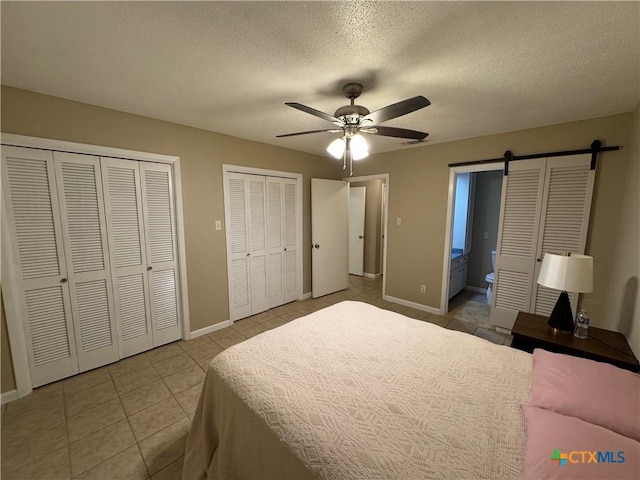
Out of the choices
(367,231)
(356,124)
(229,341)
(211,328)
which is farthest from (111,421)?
(367,231)

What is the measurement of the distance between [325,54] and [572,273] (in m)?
2.10

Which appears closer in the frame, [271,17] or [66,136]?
[271,17]

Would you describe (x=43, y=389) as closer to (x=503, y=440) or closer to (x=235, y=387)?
(x=235, y=387)

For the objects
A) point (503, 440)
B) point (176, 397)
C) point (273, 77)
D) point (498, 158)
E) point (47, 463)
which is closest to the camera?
point (503, 440)

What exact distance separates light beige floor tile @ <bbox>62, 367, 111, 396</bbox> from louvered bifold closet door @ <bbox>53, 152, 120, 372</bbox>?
0.22 feet

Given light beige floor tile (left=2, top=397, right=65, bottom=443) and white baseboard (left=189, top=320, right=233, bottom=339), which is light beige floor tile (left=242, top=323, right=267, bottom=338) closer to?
white baseboard (left=189, top=320, right=233, bottom=339)

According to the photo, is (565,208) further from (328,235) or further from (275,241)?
(275,241)

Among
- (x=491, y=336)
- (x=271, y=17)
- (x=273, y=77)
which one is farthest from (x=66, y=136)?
(x=491, y=336)

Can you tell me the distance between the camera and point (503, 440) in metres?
0.94

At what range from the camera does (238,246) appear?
128 inches

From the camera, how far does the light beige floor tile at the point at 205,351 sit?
8.35 feet

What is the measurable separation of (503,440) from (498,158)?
2937 mm

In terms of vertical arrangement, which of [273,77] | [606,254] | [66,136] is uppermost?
[273,77]

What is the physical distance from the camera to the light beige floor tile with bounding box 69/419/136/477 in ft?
4.86
